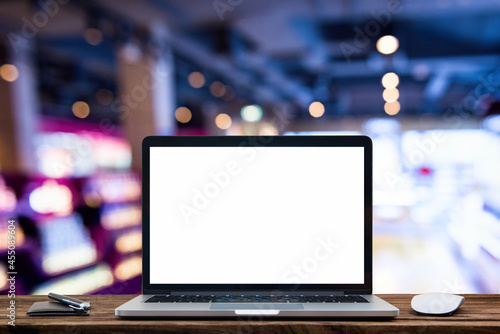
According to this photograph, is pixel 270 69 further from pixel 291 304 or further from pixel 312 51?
pixel 291 304

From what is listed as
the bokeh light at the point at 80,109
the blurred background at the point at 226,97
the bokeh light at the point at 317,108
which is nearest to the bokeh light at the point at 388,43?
the blurred background at the point at 226,97

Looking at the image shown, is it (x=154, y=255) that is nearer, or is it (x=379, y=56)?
(x=154, y=255)

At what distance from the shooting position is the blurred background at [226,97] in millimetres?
4426

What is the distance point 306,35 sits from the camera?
7.62 meters

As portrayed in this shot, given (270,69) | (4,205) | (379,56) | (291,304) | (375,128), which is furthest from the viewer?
(375,128)

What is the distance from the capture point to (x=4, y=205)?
12.4ft

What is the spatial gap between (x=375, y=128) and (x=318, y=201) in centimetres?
1406

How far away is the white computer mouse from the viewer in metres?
0.93

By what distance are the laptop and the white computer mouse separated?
0.10 meters

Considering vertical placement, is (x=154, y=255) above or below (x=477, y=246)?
above

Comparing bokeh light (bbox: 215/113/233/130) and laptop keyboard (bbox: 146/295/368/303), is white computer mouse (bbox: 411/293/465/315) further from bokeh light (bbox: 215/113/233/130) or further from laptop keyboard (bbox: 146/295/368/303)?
bokeh light (bbox: 215/113/233/130)

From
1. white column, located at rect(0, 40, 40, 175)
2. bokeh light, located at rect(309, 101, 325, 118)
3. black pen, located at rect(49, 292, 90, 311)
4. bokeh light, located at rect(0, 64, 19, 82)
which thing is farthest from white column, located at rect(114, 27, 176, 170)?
bokeh light, located at rect(309, 101, 325, 118)

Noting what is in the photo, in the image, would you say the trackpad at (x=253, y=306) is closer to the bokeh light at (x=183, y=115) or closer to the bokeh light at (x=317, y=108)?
the bokeh light at (x=317, y=108)

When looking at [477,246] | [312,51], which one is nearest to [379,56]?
[312,51]
